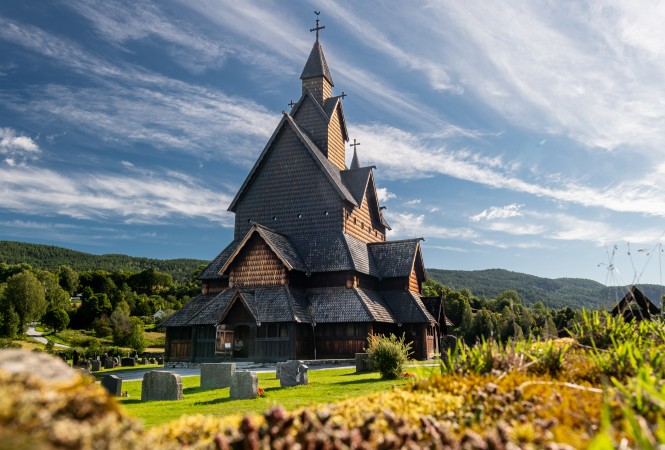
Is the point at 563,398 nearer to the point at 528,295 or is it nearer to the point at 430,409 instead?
the point at 430,409

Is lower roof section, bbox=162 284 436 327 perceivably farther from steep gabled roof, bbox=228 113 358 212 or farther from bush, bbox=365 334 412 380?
bush, bbox=365 334 412 380

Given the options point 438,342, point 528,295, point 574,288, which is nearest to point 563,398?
point 438,342

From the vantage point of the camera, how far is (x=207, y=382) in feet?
61.5

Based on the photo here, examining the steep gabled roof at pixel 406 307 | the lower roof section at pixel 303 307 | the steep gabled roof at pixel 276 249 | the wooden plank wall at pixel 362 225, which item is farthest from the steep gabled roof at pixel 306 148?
the lower roof section at pixel 303 307

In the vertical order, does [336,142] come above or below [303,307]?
above

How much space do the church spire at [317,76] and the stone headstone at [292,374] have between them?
27521 millimetres

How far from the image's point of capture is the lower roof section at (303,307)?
1168 inches

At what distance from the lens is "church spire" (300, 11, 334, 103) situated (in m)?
41.1

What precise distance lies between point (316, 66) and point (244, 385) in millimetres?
31778

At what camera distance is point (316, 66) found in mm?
41406

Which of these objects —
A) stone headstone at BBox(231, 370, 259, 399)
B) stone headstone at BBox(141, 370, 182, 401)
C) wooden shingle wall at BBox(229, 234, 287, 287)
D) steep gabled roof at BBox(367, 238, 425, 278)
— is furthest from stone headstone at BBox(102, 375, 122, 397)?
steep gabled roof at BBox(367, 238, 425, 278)

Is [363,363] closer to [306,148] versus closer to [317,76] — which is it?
[306,148]

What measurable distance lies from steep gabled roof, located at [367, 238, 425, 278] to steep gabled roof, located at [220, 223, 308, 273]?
674 centimetres

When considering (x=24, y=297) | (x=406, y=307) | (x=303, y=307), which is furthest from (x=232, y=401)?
(x=24, y=297)
